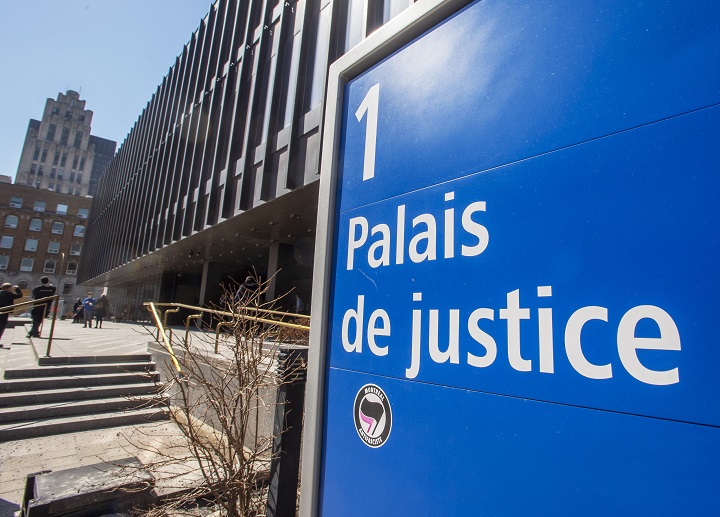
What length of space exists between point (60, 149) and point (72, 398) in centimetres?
10924

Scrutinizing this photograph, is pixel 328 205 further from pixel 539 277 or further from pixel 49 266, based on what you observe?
pixel 49 266

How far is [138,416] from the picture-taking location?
759 cm

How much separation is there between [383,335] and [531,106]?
130cm

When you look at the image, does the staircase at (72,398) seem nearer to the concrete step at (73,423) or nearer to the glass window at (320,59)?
the concrete step at (73,423)

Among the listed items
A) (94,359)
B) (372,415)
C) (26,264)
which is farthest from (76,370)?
(26,264)

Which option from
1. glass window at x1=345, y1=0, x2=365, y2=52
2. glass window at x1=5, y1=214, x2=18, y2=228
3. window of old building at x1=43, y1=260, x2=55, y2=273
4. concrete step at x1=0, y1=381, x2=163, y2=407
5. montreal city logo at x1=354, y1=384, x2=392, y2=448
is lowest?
concrete step at x1=0, y1=381, x2=163, y2=407

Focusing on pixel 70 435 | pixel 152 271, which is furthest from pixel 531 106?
pixel 152 271

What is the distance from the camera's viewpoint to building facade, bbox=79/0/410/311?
11047 mm

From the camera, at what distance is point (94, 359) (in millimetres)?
8875

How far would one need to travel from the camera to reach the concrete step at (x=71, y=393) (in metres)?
6.95

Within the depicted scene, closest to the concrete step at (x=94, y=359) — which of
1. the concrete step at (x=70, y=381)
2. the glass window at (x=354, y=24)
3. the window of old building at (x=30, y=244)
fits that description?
the concrete step at (x=70, y=381)

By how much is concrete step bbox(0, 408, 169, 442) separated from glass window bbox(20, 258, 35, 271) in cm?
6460

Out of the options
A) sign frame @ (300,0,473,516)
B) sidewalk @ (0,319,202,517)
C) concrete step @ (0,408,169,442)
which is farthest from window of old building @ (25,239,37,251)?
sign frame @ (300,0,473,516)

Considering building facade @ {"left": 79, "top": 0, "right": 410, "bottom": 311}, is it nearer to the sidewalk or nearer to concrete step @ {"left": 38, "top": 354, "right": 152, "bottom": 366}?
the sidewalk
